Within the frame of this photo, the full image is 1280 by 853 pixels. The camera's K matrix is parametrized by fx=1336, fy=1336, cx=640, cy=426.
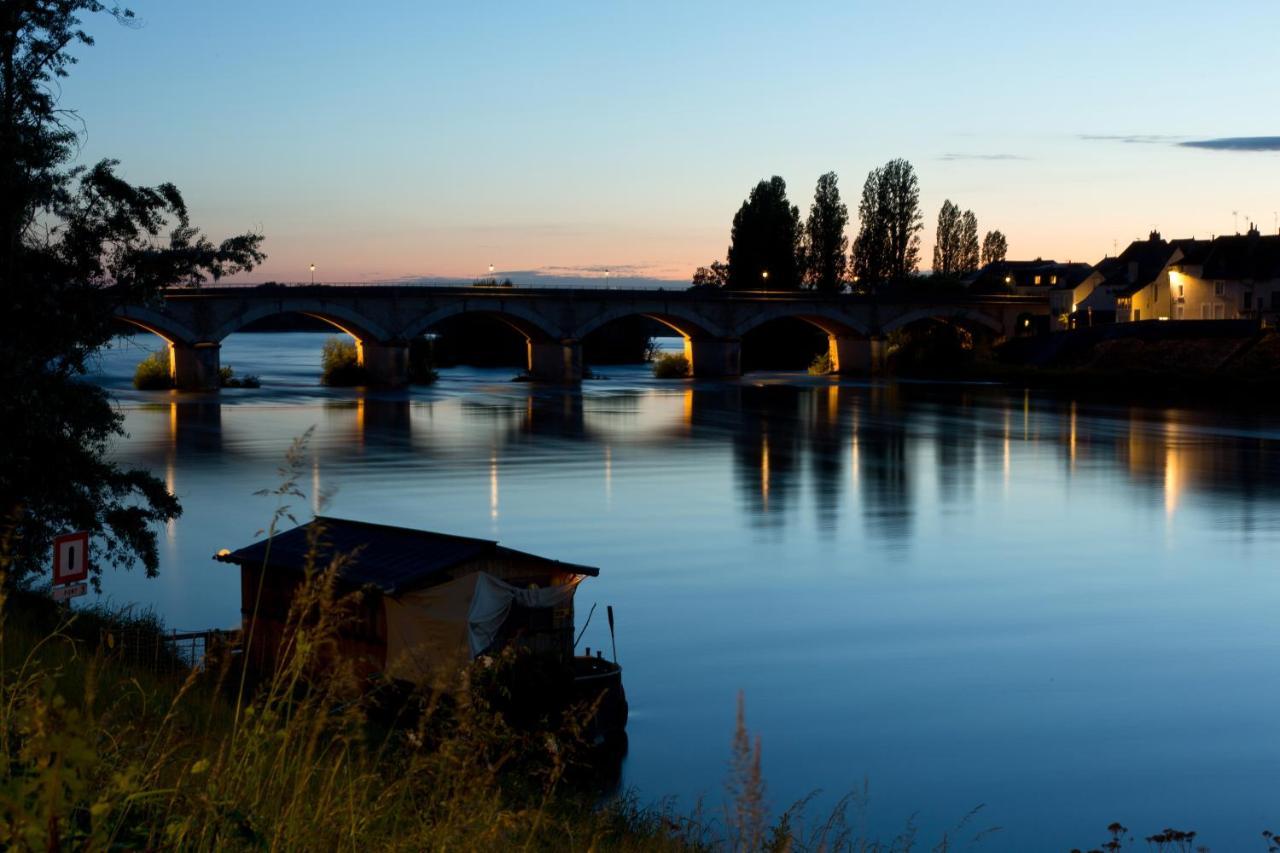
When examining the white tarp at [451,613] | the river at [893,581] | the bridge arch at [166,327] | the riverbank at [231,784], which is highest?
the bridge arch at [166,327]

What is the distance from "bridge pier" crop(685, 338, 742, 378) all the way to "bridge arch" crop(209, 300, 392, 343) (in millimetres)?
33923

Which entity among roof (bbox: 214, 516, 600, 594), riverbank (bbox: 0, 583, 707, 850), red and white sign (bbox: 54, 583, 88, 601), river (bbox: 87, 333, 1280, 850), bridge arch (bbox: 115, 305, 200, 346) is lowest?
river (bbox: 87, 333, 1280, 850)

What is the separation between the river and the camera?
2022 cm

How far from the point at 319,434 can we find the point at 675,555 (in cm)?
4093

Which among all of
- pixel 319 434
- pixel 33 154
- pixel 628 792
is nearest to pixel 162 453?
pixel 319 434

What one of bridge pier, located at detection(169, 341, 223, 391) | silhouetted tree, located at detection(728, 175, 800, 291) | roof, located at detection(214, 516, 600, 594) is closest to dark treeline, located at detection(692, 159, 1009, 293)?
silhouetted tree, located at detection(728, 175, 800, 291)

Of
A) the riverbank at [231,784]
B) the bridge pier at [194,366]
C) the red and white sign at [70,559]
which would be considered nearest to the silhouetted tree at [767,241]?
the bridge pier at [194,366]

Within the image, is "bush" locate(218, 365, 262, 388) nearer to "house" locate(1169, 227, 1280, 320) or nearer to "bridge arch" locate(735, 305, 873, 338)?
"bridge arch" locate(735, 305, 873, 338)

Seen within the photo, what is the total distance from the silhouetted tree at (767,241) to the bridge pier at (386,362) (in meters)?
40.9

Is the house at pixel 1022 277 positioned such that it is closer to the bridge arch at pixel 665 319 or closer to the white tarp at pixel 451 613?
the bridge arch at pixel 665 319

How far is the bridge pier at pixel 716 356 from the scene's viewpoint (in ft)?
434

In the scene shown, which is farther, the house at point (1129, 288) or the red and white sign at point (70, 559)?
the house at point (1129, 288)

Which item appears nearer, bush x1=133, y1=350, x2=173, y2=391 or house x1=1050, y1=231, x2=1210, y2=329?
bush x1=133, y1=350, x2=173, y2=391

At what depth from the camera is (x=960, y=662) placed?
26.5 meters
